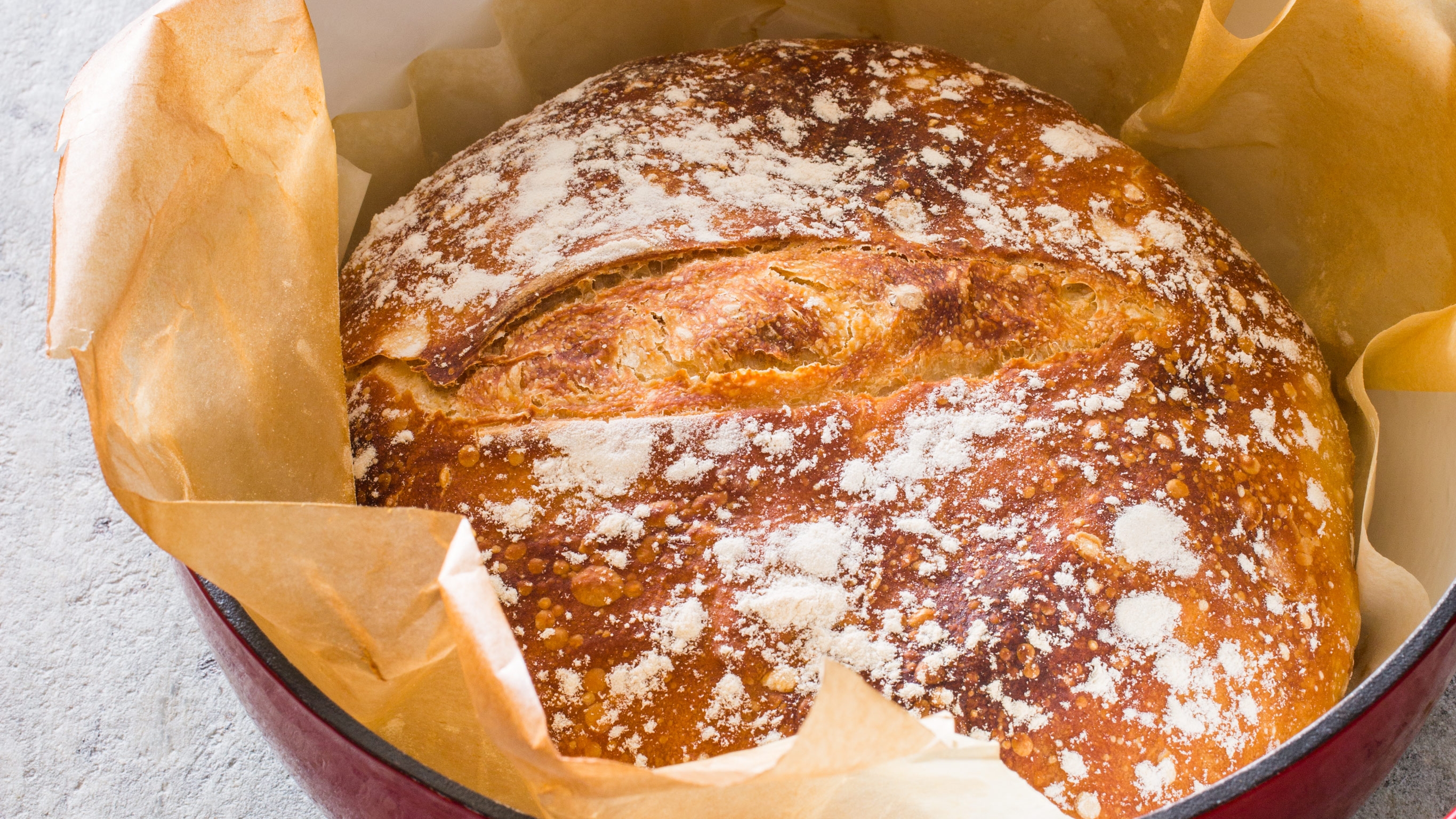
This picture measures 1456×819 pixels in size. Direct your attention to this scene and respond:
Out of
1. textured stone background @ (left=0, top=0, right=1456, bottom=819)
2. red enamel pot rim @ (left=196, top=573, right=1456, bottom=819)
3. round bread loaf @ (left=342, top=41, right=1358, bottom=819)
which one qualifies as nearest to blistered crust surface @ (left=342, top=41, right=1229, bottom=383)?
round bread loaf @ (left=342, top=41, right=1358, bottom=819)

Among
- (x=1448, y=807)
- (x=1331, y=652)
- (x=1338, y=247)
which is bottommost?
(x=1448, y=807)

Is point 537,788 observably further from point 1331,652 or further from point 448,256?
point 1331,652

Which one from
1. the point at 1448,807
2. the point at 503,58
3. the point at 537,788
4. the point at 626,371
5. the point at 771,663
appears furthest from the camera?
the point at 503,58

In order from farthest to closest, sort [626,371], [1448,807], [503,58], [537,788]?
1. [503,58]
2. [1448,807]
3. [626,371]
4. [537,788]

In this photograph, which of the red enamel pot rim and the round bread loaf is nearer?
the red enamel pot rim

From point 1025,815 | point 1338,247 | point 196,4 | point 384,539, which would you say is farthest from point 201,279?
point 1338,247

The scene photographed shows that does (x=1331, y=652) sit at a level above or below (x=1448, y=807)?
above

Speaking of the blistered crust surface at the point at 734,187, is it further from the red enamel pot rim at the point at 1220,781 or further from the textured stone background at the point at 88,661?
the textured stone background at the point at 88,661

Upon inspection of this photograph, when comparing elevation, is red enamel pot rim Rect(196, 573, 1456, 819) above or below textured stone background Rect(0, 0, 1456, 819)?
above

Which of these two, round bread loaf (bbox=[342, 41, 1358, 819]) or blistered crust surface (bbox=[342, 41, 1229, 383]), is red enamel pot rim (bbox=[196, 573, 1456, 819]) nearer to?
round bread loaf (bbox=[342, 41, 1358, 819])
